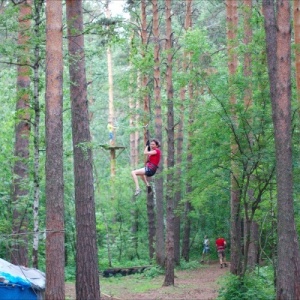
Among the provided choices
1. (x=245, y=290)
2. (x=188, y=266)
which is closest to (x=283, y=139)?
(x=245, y=290)

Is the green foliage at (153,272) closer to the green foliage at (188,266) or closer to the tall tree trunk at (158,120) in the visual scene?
the tall tree trunk at (158,120)

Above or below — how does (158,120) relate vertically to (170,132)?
above

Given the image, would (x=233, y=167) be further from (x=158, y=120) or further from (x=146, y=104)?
(x=146, y=104)

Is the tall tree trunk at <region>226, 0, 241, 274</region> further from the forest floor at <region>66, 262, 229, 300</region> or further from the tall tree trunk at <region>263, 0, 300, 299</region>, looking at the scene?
the tall tree trunk at <region>263, 0, 300, 299</region>

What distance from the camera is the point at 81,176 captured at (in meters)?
12.9

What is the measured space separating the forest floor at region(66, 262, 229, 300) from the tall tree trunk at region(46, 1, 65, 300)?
22.2 feet

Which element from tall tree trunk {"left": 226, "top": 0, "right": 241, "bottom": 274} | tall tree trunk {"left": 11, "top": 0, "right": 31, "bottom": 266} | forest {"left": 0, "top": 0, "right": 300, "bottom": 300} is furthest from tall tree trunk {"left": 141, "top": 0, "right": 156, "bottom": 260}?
tall tree trunk {"left": 11, "top": 0, "right": 31, "bottom": 266}

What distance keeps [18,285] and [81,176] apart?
8.42 feet

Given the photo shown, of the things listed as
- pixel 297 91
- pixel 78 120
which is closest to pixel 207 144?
pixel 297 91

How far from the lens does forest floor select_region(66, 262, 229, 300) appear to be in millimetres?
18578

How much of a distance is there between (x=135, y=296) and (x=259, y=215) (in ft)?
15.0

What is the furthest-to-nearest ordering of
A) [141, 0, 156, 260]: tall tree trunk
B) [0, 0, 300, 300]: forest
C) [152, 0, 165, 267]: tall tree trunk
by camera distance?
[141, 0, 156, 260]: tall tree trunk → [152, 0, 165, 267]: tall tree trunk → [0, 0, 300, 300]: forest

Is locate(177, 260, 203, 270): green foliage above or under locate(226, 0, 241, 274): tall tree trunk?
under

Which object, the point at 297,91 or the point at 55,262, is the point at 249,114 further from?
the point at 55,262
